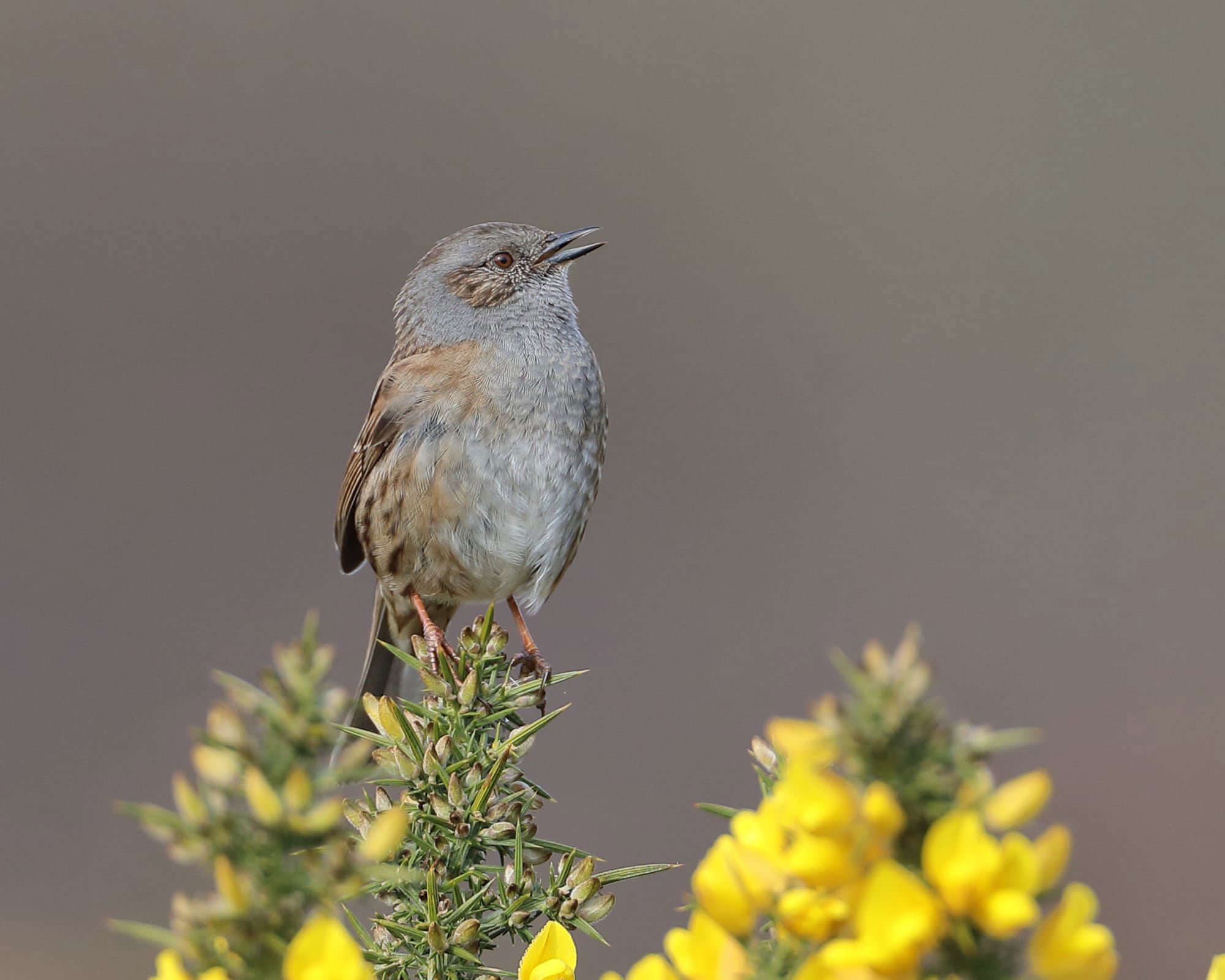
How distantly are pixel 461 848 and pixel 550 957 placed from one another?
336 millimetres

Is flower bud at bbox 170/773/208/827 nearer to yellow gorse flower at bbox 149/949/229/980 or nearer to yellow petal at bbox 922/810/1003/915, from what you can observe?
yellow gorse flower at bbox 149/949/229/980

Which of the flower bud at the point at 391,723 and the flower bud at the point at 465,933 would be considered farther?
the flower bud at the point at 391,723

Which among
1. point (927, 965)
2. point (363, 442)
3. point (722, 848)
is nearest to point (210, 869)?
point (722, 848)

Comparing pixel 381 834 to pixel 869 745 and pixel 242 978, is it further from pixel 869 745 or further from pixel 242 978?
pixel 869 745

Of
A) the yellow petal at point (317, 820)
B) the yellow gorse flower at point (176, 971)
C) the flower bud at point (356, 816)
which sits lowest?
the yellow gorse flower at point (176, 971)

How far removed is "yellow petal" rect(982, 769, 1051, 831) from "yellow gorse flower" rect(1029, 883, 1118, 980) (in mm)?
70

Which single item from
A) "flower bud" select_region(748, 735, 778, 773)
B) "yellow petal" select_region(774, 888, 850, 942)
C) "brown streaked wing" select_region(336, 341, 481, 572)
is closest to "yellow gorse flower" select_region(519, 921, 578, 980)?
"flower bud" select_region(748, 735, 778, 773)

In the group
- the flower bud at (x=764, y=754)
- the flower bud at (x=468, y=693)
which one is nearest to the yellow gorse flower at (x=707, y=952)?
the flower bud at (x=764, y=754)

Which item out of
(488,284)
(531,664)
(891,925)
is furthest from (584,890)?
(488,284)

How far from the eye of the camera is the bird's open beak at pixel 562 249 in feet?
13.8

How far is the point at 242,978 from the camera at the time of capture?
2.72ft

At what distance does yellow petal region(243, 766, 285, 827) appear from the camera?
31.2 inches

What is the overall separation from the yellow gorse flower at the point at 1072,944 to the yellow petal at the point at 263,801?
0.47m

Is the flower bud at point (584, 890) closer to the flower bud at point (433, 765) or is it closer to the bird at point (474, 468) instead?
the flower bud at point (433, 765)
